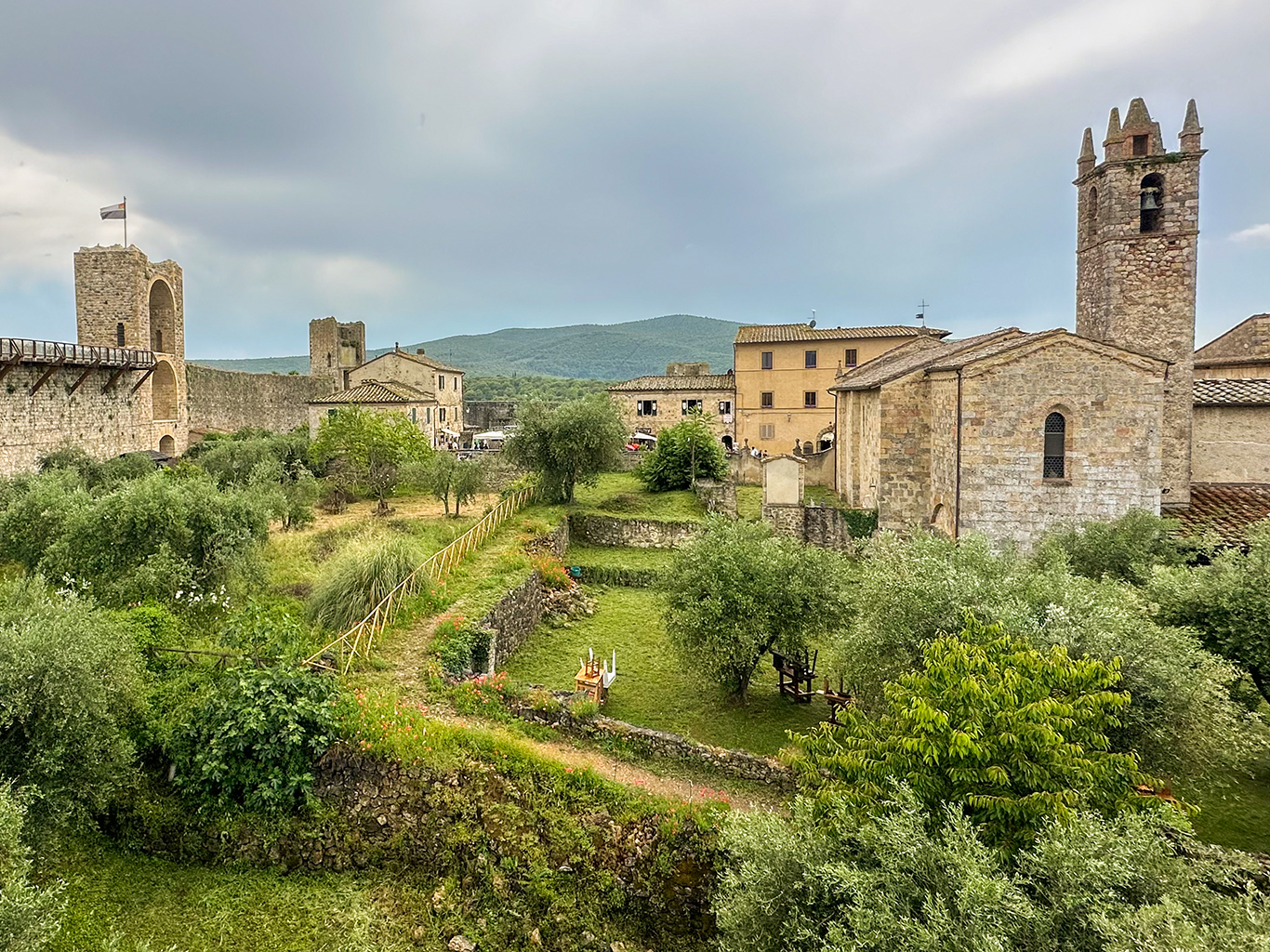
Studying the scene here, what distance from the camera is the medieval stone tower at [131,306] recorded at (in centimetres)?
3369

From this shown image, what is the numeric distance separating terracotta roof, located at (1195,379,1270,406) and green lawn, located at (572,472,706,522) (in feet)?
52.4

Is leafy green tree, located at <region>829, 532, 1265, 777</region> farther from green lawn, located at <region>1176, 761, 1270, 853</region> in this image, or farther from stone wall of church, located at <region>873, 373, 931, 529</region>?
stone wall of church, located at <region>873, 373, 931, 529</region>

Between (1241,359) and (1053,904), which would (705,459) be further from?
(1053,904)

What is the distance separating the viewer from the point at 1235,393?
18.8 metres

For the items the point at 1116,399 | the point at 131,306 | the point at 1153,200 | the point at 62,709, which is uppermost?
the point at 131,306

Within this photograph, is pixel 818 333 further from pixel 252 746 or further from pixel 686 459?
pixel 252 746

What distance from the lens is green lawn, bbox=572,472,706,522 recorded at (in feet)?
92.5

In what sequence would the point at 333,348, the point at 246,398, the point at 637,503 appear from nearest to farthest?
1. the point at 637,503
2. the point at 246,398
3. the point at 333,348

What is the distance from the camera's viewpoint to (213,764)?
9.78 metres

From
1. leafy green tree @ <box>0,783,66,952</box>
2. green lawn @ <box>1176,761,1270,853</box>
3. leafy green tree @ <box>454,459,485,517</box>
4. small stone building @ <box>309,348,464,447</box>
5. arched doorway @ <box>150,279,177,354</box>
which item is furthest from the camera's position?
small stone building @ <box>309,348,464,447</box>

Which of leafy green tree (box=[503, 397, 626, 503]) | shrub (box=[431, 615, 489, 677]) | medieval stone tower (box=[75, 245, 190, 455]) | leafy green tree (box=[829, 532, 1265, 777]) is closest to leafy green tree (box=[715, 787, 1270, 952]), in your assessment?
leafy green tree (box=[829, 532, 1265, 777])

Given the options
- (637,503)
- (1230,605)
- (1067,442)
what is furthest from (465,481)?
(1230,605)

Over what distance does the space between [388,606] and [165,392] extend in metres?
32.6

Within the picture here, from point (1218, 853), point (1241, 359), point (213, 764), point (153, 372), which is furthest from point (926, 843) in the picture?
point (153, 372)
